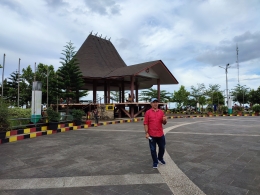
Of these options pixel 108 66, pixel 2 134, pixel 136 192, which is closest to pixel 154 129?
pixel 136 192

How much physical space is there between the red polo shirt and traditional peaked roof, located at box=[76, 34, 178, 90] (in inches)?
542

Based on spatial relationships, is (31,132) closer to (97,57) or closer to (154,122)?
(154,122)

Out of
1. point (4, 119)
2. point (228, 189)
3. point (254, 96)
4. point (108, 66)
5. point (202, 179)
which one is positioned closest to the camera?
point (228, 189)

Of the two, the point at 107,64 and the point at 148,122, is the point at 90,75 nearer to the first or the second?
the point at 107,64

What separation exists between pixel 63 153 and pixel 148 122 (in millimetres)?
2955

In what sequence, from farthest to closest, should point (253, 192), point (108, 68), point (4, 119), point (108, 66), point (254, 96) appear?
1. point (254, 96)
2. point (108, 66)
3. point (108, 68)
4. point (4, 119)
5. point (253, 192)

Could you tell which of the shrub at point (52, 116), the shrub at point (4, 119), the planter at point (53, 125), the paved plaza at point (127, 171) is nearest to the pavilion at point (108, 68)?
the shrub at point (52, 116)

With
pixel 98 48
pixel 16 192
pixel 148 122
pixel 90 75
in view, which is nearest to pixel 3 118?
pixel 16 192

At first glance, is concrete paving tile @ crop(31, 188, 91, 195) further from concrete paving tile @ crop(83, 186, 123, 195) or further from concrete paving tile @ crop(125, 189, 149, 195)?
concrete paving tile @ crop(125, 189, 149, 195)

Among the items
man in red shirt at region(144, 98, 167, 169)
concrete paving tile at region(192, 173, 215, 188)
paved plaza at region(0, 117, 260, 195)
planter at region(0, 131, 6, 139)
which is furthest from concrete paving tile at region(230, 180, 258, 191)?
planter at region(0, 131, 6, 139)

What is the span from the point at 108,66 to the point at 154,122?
19.4m

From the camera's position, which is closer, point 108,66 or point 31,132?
point 31,132

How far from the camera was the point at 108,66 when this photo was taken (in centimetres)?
2303

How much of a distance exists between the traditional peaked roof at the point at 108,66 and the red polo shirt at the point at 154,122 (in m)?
13.8
